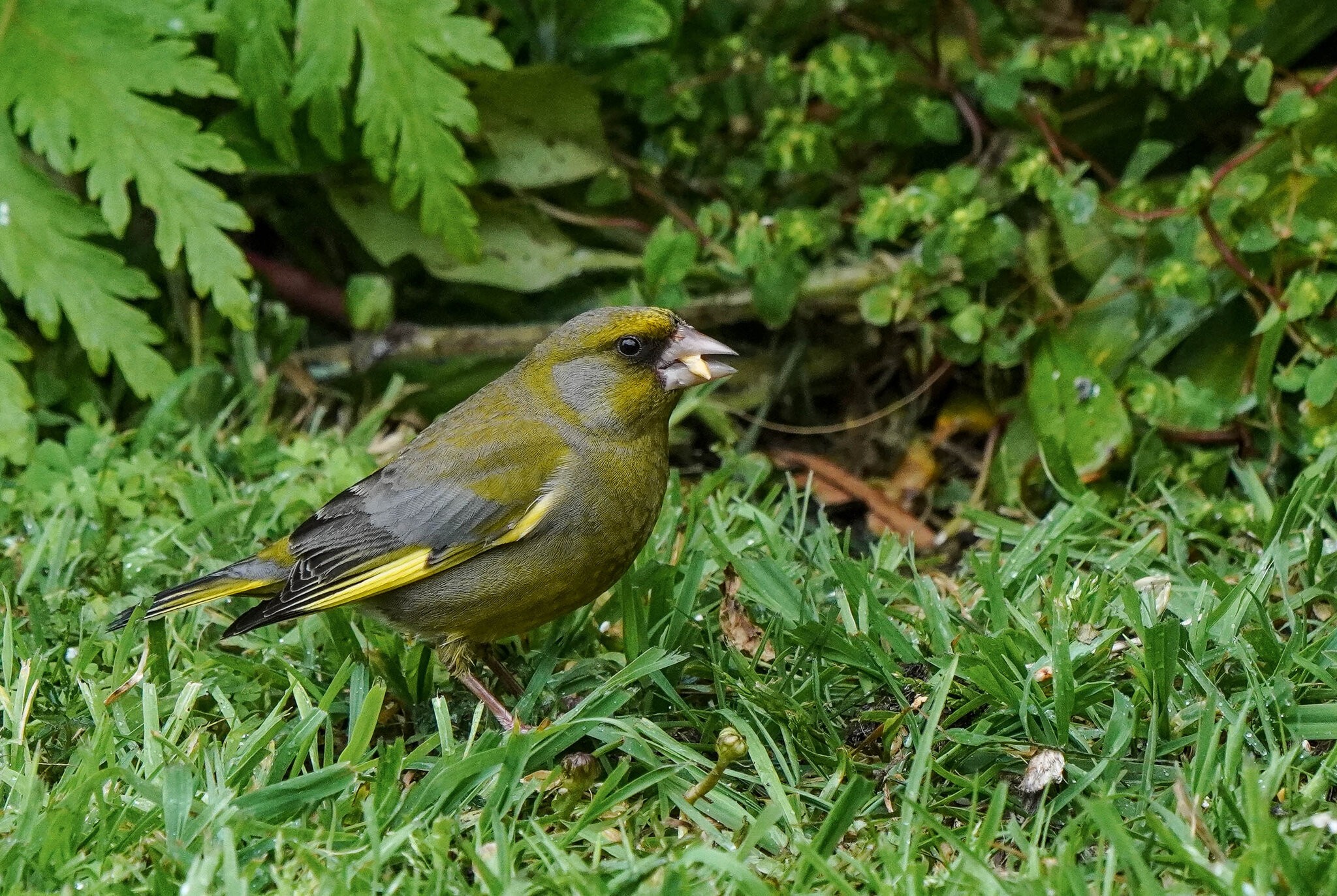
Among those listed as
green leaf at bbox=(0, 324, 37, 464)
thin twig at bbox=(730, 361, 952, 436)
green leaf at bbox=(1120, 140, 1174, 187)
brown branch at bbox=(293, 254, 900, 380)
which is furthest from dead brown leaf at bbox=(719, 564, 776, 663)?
green leaf at bbox=(0, 324, 37, 464)

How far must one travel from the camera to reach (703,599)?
427 cm

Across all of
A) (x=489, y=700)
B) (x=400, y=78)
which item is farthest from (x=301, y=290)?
(x=489, y=700)

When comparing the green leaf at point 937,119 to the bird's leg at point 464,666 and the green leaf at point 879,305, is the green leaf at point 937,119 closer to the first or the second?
the green leaf at point 879,305

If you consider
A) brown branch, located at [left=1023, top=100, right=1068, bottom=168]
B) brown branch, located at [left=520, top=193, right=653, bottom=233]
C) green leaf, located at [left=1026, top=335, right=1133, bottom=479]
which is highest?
brown branch, located at [left=1023, top=100, right=1068, bottom=168]

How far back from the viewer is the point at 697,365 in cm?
408

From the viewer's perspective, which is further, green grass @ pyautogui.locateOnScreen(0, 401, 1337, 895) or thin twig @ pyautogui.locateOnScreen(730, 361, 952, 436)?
thin twig @ pyautogui.locateOnScreen(730, 361, 952, 436)

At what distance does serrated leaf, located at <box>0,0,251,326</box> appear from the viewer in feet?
16.4

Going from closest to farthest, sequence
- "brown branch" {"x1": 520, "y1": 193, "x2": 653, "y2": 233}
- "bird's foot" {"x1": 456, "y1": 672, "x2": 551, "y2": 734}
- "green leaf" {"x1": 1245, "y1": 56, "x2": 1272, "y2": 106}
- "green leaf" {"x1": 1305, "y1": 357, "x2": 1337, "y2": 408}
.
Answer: "bird's foot" {"x1": 456, "y1": 672, "x2": 551, "y2": 734}, "green leaf" {"x1": 1305, "y1": 357, "x2": 1337, "y2": 408}, "green leaf" {"x1": 1245, "y1": 56, "x2": 1272, "y2": 106}, "brown branch" {"x1": 520, "y1": 193, "x2": 653, "y2": 233}

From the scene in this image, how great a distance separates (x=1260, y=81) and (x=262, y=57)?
3.21 m

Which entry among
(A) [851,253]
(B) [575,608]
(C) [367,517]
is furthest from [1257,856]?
(A) [851,253]

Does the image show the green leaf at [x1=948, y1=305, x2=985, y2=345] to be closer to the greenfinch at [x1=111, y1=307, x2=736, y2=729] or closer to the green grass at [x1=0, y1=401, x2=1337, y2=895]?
the green grass at [x1=0, y1=401, x2=1337, y2=895]

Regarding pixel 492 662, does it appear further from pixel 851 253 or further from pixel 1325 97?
pixel 1325 97

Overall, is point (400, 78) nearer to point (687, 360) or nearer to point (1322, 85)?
point (687, 360)

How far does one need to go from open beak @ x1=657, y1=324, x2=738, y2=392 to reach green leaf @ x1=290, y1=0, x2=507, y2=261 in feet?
4.78
